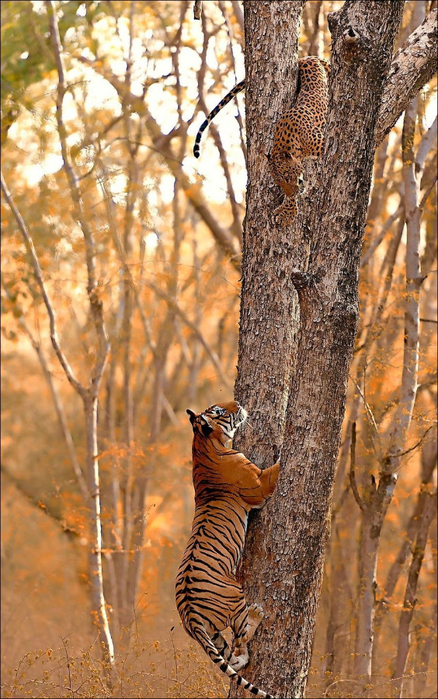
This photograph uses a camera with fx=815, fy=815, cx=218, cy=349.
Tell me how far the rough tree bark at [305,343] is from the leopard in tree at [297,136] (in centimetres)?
7

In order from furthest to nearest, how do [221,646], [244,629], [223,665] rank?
[221,646] → [244,629] → [223,665]

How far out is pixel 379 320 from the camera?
725 cm

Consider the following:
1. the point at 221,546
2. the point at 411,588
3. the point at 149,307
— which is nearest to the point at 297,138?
the point at 221,546

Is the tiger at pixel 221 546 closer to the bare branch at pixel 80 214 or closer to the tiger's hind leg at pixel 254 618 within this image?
the tiger's hind leg at pixel 254 618

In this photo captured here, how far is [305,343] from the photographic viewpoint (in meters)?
3.40

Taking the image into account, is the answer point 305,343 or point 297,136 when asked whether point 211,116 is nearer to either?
point 297,136

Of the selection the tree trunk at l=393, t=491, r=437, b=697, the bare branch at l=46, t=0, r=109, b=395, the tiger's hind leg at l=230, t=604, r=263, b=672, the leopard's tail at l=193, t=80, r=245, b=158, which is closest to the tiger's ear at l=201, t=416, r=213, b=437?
the tiger's hind leg at l=230, t=604, r=263, b=672

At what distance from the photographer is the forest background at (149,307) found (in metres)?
7.04

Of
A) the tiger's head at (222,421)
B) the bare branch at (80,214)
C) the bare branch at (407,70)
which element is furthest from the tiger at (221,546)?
the bare branch at (80,214)

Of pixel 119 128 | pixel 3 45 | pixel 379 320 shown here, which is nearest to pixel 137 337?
pixel 119 128

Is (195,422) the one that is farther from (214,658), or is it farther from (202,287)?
(202,287)

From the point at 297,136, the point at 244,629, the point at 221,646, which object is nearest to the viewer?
the point at 244,629

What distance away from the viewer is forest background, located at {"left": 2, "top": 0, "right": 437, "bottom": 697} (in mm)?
7039

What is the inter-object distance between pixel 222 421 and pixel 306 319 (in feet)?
2.52
